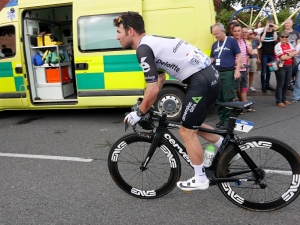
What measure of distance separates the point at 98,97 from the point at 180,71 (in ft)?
11.4

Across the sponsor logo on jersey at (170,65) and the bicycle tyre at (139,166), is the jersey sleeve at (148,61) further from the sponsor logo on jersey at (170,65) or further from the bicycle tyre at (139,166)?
the bicycle tyre at (139,166)

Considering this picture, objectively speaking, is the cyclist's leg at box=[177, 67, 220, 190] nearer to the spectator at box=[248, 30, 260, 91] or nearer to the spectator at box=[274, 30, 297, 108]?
the spectator at box=[274, 30, 297, 108]

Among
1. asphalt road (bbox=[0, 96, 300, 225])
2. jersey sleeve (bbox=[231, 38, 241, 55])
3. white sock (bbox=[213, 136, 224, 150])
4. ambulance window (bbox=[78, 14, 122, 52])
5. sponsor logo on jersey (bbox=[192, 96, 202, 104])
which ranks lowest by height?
asphalt road (bbox=[0, 96, 300, 225])

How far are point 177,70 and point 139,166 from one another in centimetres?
114

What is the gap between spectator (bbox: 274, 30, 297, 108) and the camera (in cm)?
628

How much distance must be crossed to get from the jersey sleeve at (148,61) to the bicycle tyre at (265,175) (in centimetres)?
91

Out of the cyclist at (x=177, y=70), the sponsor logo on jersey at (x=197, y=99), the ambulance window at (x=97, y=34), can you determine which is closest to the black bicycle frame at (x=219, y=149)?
the cyclist at (x=177, y=70)

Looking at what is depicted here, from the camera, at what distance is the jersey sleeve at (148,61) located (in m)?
2.42

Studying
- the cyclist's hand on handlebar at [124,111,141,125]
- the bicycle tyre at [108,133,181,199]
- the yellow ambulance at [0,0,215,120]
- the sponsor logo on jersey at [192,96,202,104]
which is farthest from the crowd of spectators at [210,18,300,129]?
the cyclist's hand on handlebar at [124,111,141,125]

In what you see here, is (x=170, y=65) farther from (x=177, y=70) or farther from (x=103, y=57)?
(x=103, y=57)

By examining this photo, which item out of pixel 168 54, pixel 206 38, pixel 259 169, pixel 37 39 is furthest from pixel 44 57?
pixel 259 169

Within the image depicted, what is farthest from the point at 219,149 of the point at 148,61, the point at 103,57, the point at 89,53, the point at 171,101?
the point at 89,53

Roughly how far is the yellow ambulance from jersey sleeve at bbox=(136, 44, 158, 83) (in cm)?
309

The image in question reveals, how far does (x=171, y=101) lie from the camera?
5668mm
